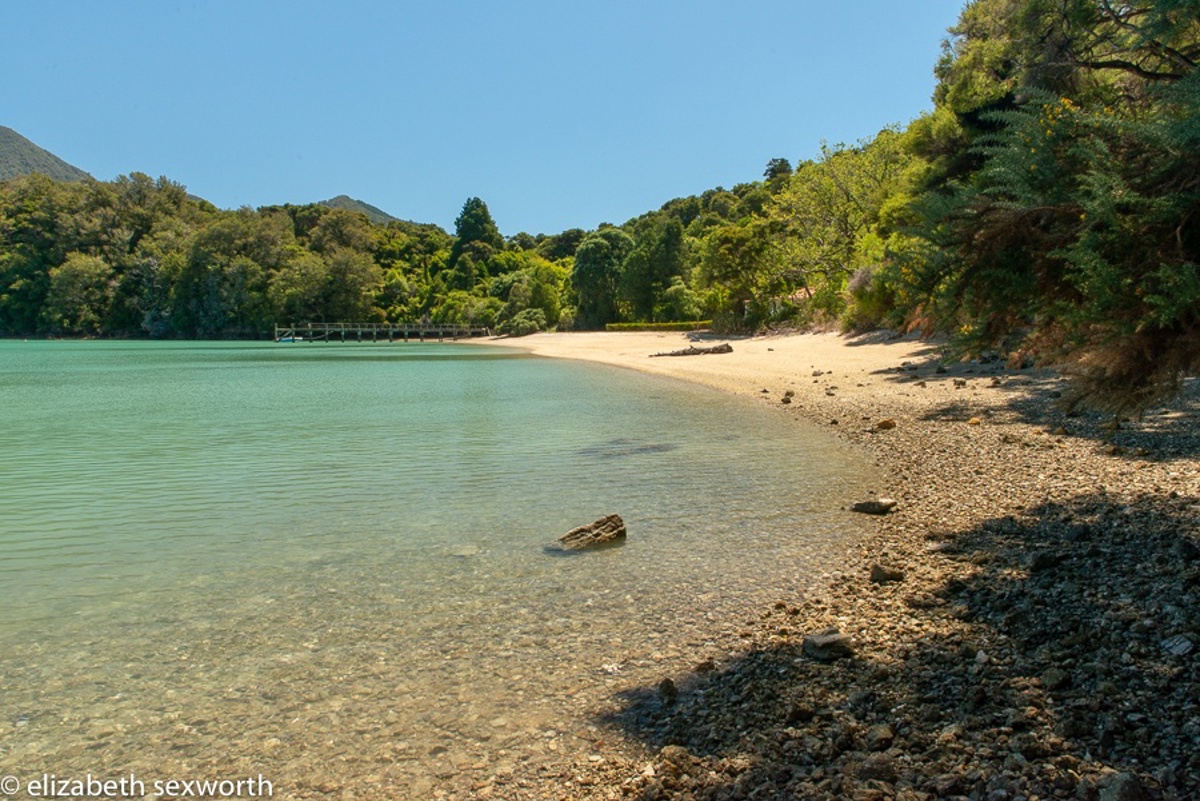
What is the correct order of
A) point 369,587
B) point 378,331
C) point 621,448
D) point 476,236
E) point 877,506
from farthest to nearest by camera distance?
point 476,236, point 378,331, point 621,448, point 877,506, point 369,587

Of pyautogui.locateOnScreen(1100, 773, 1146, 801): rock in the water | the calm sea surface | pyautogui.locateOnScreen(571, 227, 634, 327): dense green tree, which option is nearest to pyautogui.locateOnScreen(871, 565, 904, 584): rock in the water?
the calm sea surface

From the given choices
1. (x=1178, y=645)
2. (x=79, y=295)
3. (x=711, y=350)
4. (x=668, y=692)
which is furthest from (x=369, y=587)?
(x=79, y=295)

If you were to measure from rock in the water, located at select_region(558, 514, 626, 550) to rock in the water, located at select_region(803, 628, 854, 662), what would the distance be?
3.31 metres

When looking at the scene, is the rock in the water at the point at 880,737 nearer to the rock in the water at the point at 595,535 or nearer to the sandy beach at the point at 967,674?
the sandy beach at the point at 967,674

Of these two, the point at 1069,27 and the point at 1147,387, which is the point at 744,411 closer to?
the point at 1069,27

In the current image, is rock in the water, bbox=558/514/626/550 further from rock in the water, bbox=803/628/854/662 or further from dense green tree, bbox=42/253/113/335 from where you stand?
dense green tree, bbox=42/253/113/335

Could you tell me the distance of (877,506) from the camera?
8750 mm

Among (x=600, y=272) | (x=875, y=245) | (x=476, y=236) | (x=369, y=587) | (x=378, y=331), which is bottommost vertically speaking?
(x=369, y=587)

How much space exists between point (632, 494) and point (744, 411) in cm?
974

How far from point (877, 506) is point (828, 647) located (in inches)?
172

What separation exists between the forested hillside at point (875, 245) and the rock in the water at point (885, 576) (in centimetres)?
202

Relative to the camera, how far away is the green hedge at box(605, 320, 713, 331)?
63094mm

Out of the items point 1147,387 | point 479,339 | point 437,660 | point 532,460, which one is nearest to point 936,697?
point 1147,387

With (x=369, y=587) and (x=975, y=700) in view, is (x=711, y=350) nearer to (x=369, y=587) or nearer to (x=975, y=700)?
(x=369, y=587)
